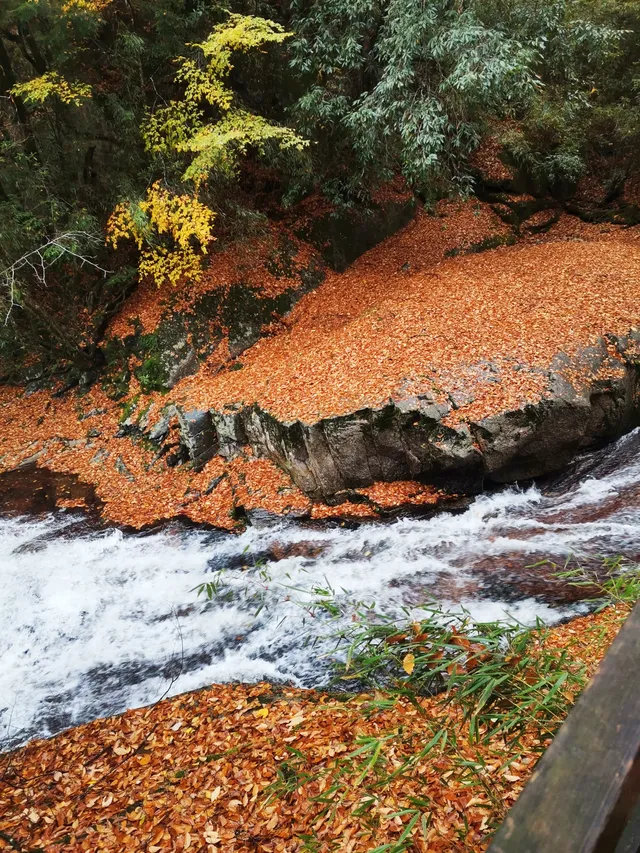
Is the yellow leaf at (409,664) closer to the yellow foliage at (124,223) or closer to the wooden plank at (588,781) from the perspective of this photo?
the wooden plank at (588,781)

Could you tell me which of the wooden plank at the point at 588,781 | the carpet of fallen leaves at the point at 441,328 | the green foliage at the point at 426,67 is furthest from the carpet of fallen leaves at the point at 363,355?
the wooden plank at the point at 588,781

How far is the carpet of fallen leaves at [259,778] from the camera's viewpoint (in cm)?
274

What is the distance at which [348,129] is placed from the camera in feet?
35.5

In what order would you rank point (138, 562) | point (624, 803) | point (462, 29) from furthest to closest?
1. point (462, 29)
2. point (138, 562)
3. point (624, 803)

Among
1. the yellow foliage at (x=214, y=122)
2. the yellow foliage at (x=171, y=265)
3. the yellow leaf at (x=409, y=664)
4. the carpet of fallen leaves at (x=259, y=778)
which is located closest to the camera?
the carpet of fallen leaves at (x=259, y=778)

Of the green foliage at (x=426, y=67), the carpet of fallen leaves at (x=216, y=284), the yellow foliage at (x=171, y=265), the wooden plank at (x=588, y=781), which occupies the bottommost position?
the wooden plank at (x=588, y=781)

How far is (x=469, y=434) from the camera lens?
7.17 m

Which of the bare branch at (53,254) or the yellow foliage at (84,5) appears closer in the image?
the yellow foliage at (84,5)

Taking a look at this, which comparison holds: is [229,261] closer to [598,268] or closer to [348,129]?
[348,129]

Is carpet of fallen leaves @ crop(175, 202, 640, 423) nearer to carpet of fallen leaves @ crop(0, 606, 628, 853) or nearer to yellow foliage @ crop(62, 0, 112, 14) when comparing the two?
carpet of fallen leaves @ crop(0, 606, 628, 853)

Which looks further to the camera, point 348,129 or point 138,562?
point 348,129

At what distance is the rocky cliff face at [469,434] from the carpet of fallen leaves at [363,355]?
0.73 feet

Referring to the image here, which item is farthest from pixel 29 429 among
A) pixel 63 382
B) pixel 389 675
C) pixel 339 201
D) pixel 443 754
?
pixel 443 754

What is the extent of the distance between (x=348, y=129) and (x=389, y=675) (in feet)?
36.4
